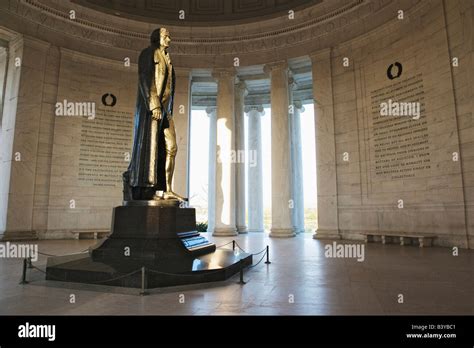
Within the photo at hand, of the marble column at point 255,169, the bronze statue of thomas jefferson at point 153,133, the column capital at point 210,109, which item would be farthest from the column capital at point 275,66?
the bronze statue of thomas jefferson at point 153,133

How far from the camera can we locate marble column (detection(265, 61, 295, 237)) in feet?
60.5

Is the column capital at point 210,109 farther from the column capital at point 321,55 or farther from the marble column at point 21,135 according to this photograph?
the marble column at point 21,135

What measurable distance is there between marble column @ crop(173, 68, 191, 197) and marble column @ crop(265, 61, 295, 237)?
519 centimetres

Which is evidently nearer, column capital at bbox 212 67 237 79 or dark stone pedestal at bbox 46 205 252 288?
dark stone pedestal at bbox 46 205 252 288

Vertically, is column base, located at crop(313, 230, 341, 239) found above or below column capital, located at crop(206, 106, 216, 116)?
below

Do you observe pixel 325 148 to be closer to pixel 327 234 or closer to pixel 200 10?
pixel 327 234

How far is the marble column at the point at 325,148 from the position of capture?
1727 centimetres

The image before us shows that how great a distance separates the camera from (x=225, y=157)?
19984mm

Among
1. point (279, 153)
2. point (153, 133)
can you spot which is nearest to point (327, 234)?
point (279, 153)

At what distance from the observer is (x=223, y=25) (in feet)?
68.1

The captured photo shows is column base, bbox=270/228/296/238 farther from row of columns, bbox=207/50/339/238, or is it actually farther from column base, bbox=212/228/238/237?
column base, bbox=212/228/238/237

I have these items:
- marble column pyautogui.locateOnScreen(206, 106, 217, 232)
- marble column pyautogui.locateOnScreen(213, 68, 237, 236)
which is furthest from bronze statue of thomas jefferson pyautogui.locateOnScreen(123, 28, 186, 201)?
marble column pyautogui.locateOnScreen(206, 106, 217, 232)

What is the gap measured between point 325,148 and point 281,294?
13.4 metres

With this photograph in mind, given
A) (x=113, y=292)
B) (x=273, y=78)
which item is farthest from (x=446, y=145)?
(x=113, y=292)
